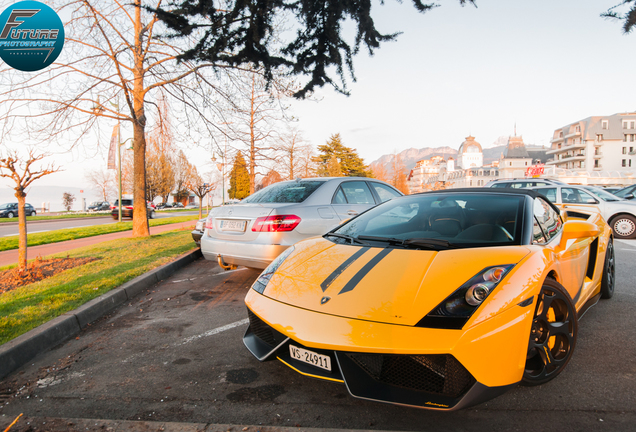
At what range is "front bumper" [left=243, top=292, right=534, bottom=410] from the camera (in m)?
1.74

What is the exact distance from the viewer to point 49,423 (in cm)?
205

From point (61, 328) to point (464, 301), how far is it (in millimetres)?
3534

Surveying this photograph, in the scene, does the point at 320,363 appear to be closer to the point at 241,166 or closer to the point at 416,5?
the point at 416,5

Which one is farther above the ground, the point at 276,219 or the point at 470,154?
the point at 470,154

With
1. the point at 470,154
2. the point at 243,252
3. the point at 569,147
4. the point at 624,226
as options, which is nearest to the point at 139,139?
the point at 243,252

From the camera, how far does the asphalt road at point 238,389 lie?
202 cm

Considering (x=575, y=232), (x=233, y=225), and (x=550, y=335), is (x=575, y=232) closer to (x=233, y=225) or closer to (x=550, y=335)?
(x=550, y=335)

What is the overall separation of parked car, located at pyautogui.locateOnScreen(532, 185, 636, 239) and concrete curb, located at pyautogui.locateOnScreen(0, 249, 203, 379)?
1056 cm

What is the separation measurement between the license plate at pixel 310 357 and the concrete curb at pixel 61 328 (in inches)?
89.0

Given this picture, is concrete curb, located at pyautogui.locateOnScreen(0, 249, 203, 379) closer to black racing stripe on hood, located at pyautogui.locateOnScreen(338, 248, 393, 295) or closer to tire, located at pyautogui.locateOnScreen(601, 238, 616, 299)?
black racing stripe on hood, located at pyautogui.locateOnScreen(338, 248, 393, 295)

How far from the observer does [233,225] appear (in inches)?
195

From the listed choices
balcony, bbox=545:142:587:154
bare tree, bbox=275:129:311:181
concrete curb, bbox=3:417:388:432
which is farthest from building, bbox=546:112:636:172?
concrete curb, bbox=3:417:388:432

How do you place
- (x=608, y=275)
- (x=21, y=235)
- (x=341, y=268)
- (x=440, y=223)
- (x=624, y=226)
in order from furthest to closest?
(x=624, y=226)
(x=21, y=235)
(x=608, y=275)
(x=440, y=223)
(x=341, y=268)

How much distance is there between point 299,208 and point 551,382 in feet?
10.6
